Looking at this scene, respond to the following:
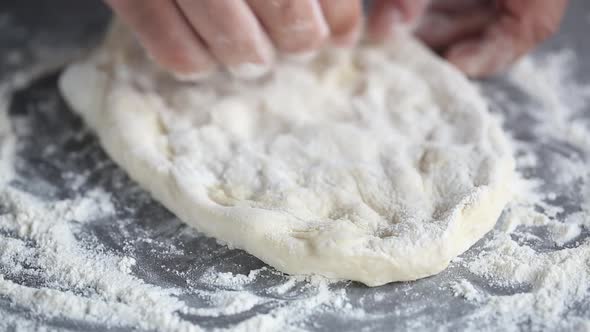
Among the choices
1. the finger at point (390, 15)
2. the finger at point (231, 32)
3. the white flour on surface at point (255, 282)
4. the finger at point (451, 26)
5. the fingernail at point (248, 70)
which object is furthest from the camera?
the finger at point (451, 26)

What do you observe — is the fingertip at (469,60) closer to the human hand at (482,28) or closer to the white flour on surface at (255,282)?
the human hand at (482,28)

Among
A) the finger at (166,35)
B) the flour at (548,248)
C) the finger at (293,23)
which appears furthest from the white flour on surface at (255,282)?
the finger at (293,23)

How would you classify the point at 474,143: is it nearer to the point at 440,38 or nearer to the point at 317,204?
the point at 317,204

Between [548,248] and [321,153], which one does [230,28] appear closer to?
[321,153]

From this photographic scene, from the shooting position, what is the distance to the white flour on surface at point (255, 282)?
111cm

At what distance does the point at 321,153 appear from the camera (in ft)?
4.42

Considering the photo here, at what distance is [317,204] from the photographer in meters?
1.24

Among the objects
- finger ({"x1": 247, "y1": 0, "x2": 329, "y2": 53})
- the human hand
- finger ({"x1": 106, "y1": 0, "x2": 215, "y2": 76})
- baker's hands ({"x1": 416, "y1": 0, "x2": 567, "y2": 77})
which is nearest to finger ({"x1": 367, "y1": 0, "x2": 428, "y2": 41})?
the human hand

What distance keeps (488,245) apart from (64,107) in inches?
37.8

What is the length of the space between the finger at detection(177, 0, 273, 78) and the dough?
0.35 ft

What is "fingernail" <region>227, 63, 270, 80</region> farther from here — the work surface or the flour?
the flour

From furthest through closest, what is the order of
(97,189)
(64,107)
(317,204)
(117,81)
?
1. (64,107)
2. (117,81)
3. (97,189)
4. (317,204)

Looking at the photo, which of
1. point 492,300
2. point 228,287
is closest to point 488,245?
point 492,300

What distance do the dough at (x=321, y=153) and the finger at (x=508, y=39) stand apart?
90 millimetres
